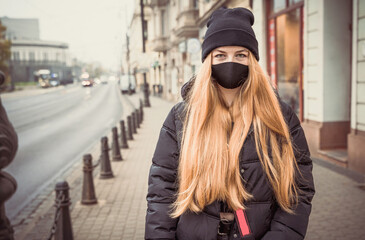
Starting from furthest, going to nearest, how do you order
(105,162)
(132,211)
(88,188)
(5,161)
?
1. (105,162)
2. (88,188)
3. (132,211)
4. (5,161)

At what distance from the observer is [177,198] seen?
210 centimetres

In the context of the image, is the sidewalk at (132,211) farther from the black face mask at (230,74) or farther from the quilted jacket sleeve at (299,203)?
the black face mask at (230,74)

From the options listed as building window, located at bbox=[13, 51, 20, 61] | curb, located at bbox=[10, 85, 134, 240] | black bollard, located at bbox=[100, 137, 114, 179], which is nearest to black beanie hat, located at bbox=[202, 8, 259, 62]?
curb, located at bbox=[10, 85, 134, 240]

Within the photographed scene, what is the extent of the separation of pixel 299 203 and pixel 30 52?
125774 mm

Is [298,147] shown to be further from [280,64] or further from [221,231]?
[280,64]

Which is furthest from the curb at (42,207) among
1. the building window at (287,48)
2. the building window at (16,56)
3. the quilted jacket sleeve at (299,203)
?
the building window at (16,56)

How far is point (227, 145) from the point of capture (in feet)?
6.82

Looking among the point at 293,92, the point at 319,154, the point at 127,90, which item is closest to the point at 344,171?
the point at 319,154

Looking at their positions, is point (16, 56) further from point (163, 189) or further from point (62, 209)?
point (163, 189)

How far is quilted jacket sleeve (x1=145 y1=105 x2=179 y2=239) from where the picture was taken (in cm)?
207

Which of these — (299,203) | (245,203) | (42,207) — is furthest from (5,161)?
(42,207)

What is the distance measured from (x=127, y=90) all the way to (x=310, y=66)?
4418 centimetres

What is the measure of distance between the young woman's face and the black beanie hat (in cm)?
4

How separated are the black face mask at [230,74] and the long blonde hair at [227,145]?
39 millimetres
